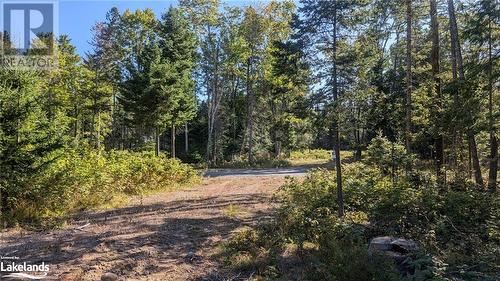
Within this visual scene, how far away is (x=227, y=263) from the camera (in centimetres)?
629

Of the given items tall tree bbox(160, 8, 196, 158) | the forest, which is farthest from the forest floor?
tall tree bbox(160, 8, 196, 158)

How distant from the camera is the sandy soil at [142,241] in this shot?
5.83m

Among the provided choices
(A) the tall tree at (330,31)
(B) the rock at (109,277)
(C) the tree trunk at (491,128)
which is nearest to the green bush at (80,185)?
(B) the rock at (109,277)

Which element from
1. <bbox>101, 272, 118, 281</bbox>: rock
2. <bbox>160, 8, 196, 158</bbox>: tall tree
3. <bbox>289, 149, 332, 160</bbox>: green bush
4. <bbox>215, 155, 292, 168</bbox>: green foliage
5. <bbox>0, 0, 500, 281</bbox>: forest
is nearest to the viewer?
<bbox>101, 272, 118, 281</bbox>: rock

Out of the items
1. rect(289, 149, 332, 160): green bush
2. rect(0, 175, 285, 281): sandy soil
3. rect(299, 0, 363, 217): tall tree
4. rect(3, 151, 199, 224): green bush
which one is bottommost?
rect(0, 175, 285, 281): sandy soil

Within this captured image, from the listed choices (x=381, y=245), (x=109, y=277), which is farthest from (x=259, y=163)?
(x=109, y=277)

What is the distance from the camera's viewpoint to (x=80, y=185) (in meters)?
10.0

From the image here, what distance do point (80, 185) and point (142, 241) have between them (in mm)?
3925

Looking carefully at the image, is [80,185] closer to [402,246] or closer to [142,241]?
[142,241]

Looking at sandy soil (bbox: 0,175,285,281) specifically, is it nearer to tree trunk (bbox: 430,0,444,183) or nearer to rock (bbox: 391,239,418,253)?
rock (bbox: 391,239,418,253)

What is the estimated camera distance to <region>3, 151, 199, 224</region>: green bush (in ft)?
29.0

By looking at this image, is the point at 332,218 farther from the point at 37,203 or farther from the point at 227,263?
the point at 37,203

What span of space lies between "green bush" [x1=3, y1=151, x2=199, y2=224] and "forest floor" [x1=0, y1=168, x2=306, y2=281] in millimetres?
739

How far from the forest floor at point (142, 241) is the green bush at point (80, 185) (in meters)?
0.74
